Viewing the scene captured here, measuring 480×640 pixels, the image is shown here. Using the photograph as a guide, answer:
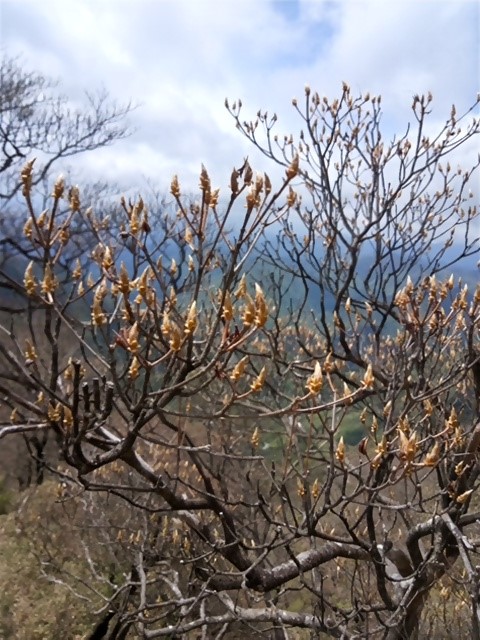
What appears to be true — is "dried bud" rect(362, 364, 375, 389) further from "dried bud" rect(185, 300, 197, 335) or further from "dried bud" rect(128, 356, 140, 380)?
"dried bud" rect(128, 356, 140, 380)

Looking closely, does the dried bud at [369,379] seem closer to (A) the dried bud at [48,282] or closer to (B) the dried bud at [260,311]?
(B) the dried bud at [260,311]

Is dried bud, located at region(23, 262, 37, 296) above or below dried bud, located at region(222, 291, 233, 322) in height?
below

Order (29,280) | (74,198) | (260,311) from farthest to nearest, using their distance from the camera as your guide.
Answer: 1. (74,198)
2. (29,280)
3. (260,311)

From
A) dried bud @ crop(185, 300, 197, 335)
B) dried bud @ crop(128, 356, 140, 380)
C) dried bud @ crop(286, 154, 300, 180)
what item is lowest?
dried bud @ crop(128, 356, 140, 380)

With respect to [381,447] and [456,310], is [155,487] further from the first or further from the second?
[456,310]

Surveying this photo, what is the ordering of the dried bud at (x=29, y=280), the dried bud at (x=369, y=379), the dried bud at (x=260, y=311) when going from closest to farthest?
the dried bud at (x=260, y=311)
the dried bud at (x=29, y=280)
the dried bud at (x=369, y=379)

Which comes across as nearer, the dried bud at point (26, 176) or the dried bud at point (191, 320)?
the dried bud at point (191, 320)

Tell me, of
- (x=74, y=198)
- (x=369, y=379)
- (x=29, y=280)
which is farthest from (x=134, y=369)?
(x=369, y=379)

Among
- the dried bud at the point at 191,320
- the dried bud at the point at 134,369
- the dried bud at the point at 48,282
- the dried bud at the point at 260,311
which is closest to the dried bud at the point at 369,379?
the dried bud at the point at 260,311

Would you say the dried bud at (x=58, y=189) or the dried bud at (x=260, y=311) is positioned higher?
the dried bud at (x=58, y=189)

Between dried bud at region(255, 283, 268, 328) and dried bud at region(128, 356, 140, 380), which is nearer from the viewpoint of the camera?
dried bud at region(255, 283, 268, 328)

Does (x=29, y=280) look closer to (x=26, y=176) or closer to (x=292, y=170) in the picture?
(x=26, y=176)

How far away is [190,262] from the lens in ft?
7.06

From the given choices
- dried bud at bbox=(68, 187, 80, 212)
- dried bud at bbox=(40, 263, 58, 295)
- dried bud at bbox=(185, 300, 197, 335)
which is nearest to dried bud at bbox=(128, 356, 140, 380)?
dried bud at bbox=(185, 300, 197, 335)
